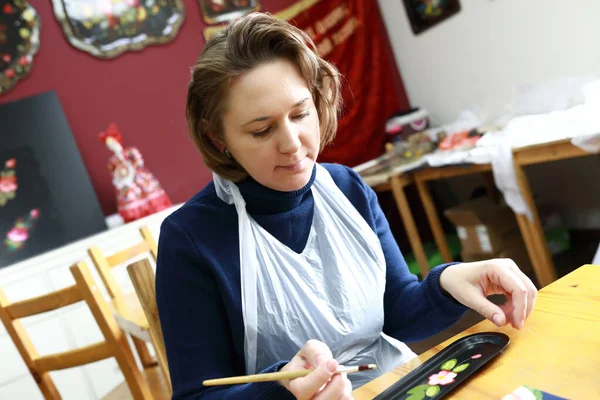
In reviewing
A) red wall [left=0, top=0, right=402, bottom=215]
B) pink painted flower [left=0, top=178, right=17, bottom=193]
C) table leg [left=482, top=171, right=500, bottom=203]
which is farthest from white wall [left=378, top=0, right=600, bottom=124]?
pink painted flower [left=0, top=178, right=17, bottom=193]

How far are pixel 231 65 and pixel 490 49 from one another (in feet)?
7.85

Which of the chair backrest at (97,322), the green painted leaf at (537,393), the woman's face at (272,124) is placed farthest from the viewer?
the chair backrest at (97,322)

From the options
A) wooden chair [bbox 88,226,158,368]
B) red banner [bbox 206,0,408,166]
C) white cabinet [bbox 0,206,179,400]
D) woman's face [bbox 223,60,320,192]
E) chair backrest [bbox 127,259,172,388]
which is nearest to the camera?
woman's face [bbox 223,60,320,192]

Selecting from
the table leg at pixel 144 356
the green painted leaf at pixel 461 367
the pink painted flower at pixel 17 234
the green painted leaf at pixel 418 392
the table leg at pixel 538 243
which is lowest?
the table leg at pixel 538 243

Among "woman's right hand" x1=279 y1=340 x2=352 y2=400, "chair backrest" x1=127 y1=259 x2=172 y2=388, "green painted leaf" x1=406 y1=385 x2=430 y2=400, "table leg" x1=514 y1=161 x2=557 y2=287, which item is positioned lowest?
"table leg" x1=514 y1=161 x2=557 y2=287

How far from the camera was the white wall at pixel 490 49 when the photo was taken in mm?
2467

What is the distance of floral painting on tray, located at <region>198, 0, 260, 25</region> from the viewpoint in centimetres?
321

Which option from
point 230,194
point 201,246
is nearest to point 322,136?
point 230,194

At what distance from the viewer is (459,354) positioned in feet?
2.33

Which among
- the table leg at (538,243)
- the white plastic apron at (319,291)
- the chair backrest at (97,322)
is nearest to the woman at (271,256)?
the white plastic apron at (319,291)

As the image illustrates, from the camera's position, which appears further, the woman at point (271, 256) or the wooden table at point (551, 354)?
the woman at point (271, 256)

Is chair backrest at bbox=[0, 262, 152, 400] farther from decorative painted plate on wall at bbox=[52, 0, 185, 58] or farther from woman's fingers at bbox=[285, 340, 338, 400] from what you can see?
decorative painted plate on wall at bbox=[52, 0, 185, 58]

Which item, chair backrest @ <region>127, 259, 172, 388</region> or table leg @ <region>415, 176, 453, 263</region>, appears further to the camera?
table leg @ <region>415, 176, 453, 263</region>

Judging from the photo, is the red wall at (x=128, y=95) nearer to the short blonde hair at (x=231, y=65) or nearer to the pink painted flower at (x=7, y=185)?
the pink painted flower at (x=7, y=185)
